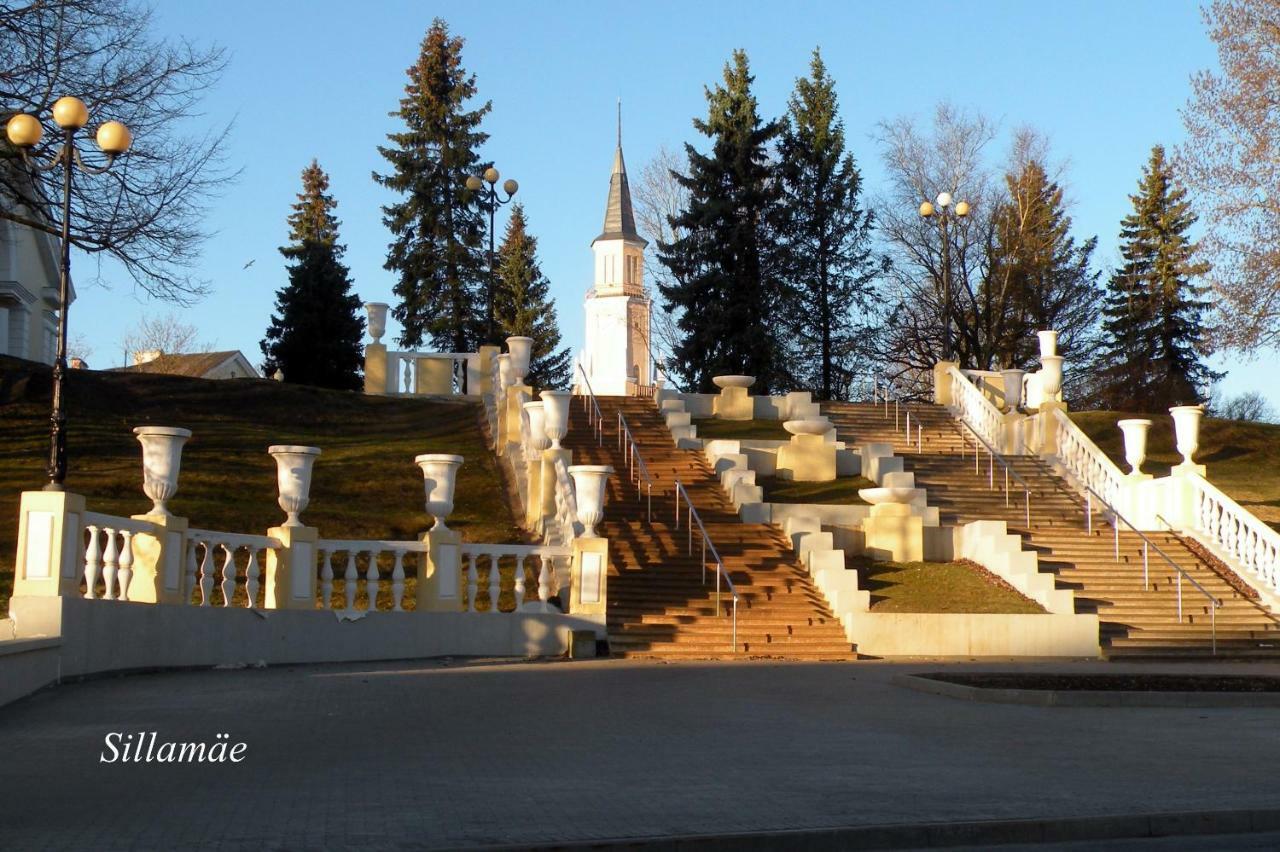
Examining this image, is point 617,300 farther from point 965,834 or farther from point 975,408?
point 965,834

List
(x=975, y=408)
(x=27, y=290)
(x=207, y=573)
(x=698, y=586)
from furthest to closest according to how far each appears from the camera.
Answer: (x=27, y=290), (x=975, y=408), (x=698, y=586), (x=207, y=573)

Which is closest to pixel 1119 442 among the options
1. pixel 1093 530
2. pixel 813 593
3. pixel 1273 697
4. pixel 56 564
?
pixel 1093 530

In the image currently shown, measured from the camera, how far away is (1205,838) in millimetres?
7418

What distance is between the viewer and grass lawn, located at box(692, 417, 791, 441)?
3356 centimetres

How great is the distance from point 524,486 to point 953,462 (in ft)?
35.3

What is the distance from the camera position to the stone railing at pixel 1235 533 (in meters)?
23.3

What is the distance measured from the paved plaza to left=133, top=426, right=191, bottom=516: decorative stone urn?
74.4 inches

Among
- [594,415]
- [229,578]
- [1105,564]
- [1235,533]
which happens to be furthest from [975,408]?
[229,578]

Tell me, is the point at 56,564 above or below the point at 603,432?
below

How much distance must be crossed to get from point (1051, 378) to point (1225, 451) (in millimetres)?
7994

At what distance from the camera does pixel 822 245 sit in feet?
168

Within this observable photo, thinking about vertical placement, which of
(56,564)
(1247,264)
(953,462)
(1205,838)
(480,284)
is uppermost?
(480,284)

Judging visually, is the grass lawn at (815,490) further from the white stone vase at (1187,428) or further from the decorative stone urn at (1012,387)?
the decorative stone urn at (1012,387)

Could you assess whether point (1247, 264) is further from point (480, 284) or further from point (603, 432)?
point (480, 284)
